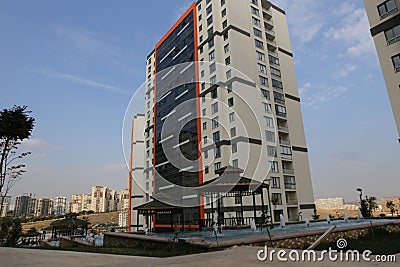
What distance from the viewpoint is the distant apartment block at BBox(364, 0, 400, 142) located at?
53.3 ft

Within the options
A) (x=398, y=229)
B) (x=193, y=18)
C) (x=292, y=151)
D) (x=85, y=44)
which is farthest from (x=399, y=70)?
(x=193, y=18)

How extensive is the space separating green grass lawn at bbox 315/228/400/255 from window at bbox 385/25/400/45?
12.5m

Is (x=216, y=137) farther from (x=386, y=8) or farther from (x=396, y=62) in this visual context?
(x=386, y=8)

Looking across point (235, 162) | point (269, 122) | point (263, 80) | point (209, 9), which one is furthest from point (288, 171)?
point (209, 9)

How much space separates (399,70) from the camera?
1617 cm

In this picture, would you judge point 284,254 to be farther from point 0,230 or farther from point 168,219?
point 168,219

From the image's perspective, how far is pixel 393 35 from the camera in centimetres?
1669

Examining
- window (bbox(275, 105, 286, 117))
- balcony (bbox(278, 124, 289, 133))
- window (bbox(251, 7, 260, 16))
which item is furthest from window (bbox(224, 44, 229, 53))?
balcony (bbox(278, 124, 289, 133))

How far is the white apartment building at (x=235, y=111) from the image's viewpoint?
87.9 feet

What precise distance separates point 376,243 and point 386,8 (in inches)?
632

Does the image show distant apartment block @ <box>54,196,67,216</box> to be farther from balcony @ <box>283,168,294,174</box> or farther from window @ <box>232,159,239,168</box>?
balcony @ <box>283,168,294,174</box>

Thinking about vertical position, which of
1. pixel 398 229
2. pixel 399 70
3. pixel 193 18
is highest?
pixel 193 18

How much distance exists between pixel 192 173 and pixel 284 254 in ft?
91.2

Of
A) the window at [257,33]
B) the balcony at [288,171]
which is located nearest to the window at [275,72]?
the window at [257,33]
